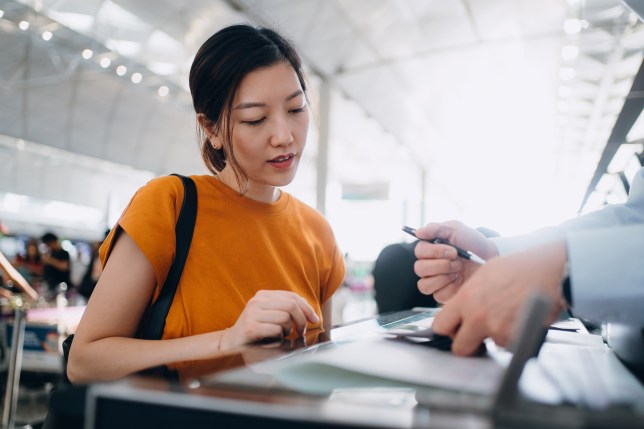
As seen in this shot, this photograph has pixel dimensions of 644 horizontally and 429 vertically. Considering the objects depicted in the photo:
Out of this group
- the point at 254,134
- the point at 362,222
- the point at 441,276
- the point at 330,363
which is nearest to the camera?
the point at 330,363

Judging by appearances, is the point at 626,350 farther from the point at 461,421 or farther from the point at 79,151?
the point at 79,151

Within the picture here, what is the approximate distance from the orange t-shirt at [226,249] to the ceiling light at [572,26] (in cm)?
1049

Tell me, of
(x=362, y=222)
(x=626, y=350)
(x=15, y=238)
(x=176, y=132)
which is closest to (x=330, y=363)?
(x=626, y=350)

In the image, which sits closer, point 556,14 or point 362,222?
point 556,14

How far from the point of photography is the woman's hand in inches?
37.9

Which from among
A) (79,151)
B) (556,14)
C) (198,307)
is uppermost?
(556,14)

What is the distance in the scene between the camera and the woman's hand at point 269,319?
0.96 m

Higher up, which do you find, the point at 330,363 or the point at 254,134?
the point at 254,134

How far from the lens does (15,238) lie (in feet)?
78.7

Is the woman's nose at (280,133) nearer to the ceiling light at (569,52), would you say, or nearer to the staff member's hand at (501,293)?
the staff member's hand at (501,293)

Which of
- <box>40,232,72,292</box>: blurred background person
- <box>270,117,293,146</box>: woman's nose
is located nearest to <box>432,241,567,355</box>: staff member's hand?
<box>270,117,293,146</box>: woman's nose

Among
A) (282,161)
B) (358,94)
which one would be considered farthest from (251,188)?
(358,94)

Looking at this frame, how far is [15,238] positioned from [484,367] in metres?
26.9

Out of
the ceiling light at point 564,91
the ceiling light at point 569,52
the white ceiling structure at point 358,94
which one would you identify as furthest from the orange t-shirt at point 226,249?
the ceiling light at point 564,91
